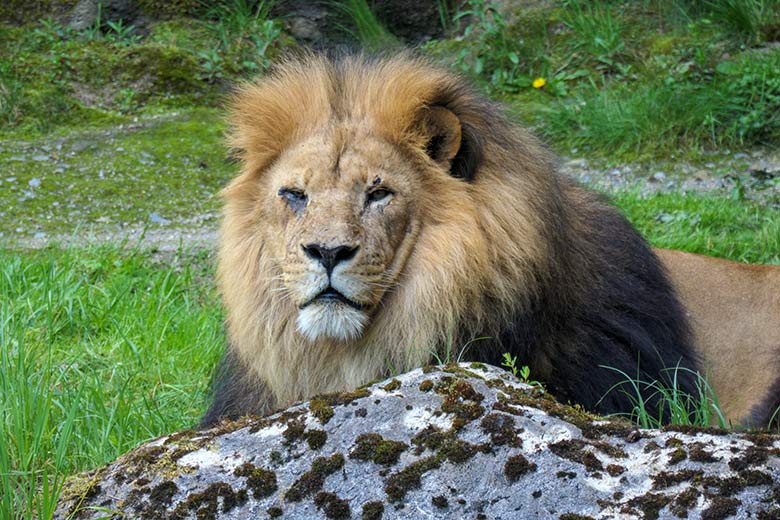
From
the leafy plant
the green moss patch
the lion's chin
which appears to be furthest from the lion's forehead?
the green moss patch

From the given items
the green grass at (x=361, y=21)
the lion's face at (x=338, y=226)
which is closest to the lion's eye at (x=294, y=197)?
the lion's face at (x=338, y=226)

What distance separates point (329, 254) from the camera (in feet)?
9.46

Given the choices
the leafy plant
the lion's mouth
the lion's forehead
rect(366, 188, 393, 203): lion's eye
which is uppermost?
the lion's forehead

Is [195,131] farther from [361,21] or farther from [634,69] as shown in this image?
[634,69]

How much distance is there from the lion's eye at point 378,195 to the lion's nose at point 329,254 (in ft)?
0.74

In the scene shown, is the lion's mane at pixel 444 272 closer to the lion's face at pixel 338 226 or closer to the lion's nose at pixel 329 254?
the lion's face at pixel 338 226

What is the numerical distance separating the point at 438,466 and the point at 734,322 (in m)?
2.93

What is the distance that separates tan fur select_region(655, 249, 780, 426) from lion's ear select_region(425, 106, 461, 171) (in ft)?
5.18

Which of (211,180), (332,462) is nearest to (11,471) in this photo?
(332,462)

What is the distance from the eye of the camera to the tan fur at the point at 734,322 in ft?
14.6

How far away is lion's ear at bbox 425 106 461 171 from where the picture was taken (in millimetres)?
3244

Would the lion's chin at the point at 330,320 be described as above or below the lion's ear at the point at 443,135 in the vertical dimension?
below

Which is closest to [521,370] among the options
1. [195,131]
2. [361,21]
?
[195,131]

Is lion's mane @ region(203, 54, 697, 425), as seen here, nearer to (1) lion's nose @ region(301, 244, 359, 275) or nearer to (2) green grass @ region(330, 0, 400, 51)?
(1) lion's nose @ region(301, 244, 359, 275)
